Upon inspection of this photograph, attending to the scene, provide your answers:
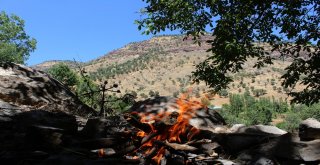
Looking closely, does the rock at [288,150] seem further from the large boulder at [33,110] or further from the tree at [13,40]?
the tree at [13,40]

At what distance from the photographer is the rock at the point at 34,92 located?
22.7ft

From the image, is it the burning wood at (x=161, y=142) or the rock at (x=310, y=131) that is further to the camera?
the rock at (x=310, y=131)

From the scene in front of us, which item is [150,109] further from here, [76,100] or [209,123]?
[76,100]

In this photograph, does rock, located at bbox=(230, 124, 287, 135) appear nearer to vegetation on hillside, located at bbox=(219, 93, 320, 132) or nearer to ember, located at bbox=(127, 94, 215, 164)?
ember, located at bbox=(127, 94, 215, 164)

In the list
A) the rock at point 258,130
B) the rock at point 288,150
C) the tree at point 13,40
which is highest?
the tree at point 13,40

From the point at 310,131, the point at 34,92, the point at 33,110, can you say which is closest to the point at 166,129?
the point at 310,131

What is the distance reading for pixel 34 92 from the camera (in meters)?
7.30

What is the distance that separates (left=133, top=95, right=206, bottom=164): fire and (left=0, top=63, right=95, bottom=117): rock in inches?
105

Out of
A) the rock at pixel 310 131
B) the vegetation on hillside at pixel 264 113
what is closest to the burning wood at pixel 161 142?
the rock at pixel 310 131

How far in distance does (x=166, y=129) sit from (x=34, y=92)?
3811 mm

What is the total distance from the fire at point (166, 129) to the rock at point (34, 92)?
2.68 m

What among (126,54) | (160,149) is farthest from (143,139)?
(126,54)

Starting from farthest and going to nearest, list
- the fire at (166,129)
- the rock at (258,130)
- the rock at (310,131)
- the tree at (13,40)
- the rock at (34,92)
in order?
the tree at (13,40), the rock at (34,92), the rock at (258,130), the fire at (166,129), the rock at (310,131)

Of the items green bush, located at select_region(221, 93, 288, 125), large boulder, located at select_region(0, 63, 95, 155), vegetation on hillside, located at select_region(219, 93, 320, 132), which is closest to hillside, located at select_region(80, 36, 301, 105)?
green bush, located at select_region(221, 93, 288, 125)
